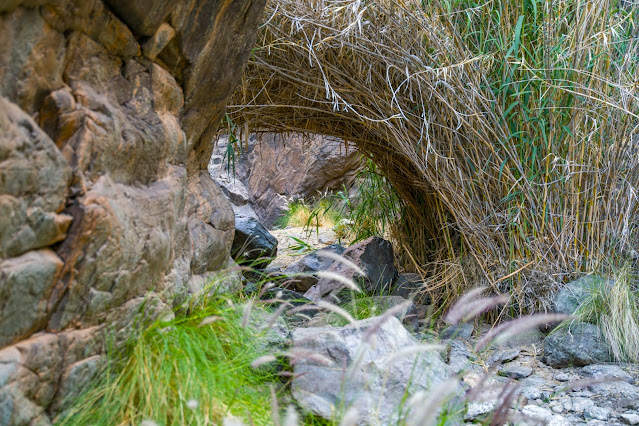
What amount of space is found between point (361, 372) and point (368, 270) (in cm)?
197

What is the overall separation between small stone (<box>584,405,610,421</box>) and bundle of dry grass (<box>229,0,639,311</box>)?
2.95 ft

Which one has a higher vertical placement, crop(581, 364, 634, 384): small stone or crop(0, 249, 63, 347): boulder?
crop(0, 249, 63, 347): boulder

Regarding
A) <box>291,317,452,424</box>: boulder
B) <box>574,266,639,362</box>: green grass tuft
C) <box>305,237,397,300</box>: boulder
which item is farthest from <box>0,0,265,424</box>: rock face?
<box>574,266,639,362</box>: green grass tuft

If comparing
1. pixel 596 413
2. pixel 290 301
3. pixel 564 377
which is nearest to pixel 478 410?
pixel 596 413

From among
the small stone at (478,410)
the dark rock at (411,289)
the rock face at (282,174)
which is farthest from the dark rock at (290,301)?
the rock face at (282,174)

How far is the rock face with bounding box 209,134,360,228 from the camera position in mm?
9578

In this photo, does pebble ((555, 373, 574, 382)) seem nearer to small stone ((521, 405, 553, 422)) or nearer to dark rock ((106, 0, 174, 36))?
small stone ((521, 405, 553, 422))

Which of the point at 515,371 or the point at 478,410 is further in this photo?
the point at 515,371

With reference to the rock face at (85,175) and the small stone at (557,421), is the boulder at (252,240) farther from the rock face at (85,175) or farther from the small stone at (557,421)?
the small stone at (557,421)

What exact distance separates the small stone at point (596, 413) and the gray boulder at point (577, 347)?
1.69ft

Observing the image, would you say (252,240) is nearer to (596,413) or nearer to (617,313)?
(617,313)

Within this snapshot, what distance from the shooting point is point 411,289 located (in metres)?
4.04

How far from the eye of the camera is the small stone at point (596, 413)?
8.14ft

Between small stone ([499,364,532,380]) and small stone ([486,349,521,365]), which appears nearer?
small stone ([499,364,532,380])
